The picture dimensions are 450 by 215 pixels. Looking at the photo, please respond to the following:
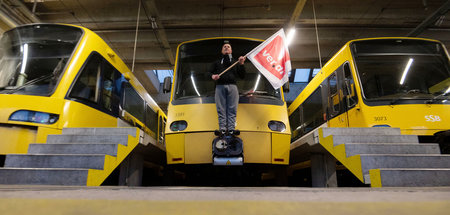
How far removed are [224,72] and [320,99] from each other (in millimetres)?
3465

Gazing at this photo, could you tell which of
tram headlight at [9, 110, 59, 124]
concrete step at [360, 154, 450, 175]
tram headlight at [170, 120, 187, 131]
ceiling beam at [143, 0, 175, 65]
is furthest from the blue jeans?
ceiling beam at [143, 0, 175, 65]

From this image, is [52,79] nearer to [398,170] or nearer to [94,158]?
[94,158]

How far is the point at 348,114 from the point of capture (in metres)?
5.05

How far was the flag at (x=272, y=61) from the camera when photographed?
436 centimetres

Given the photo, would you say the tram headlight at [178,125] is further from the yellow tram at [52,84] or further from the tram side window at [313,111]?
the tram side window at [313,111]

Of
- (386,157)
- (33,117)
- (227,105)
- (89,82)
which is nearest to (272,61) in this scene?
(227,105)

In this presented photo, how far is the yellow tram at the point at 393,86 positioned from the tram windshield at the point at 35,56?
5.48 meters

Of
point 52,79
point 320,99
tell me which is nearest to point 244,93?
point 320,99

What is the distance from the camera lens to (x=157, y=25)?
30.2ft

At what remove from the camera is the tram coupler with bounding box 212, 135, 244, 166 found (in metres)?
3.57

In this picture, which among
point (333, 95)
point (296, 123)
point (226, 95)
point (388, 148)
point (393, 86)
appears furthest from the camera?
point (296, 123)

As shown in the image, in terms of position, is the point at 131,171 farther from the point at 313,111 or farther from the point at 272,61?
the point at 313,111

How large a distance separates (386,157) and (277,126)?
60.0 inches

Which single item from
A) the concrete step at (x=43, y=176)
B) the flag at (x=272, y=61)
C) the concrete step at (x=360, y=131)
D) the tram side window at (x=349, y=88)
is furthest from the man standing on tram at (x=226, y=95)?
the tram side window at (x=349, y=88)
